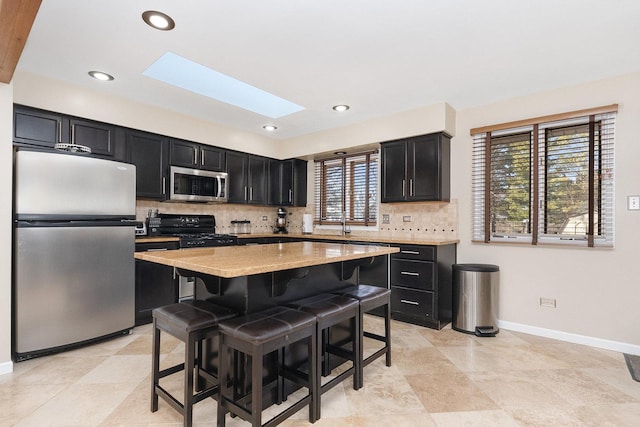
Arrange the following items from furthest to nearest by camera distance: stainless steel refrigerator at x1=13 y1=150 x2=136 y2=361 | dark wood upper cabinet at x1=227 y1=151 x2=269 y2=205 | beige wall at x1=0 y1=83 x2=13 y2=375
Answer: dark wood upper cabinet at x1=227 y1=151 x2=269 y2=205 < stainless steel refrigerator at x1=13 y1=150 x2=136 y2=361 < beige wall at x1=0 y1=83 x2=13 y2=375

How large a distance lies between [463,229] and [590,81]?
6.04 feet

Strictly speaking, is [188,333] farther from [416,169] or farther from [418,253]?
[416,169]

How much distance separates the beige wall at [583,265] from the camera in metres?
2.86

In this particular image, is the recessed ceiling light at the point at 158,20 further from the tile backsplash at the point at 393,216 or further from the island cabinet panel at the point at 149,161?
the tile backsplash at the point at 393,216

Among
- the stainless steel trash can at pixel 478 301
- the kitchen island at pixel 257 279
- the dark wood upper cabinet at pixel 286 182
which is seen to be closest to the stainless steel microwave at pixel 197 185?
the dark wood upper cabinet at pixel 286 182

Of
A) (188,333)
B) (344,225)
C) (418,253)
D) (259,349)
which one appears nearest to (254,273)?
(259,349)

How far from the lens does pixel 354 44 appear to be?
7.97ft

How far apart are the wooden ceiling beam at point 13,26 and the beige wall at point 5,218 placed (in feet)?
1.10

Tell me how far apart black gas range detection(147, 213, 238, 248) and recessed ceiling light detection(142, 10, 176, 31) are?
2189 mm

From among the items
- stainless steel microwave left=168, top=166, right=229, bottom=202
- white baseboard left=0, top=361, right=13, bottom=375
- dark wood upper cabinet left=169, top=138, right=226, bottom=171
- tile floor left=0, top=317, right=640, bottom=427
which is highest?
dark wood upper cabinet left=169, top=138, right=226, bottom=171

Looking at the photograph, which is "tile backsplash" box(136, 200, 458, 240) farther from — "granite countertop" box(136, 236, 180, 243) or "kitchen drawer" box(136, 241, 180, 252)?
"kitchen drawer" box(136, 241, 180, 252)

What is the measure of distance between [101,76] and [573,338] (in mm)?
5092

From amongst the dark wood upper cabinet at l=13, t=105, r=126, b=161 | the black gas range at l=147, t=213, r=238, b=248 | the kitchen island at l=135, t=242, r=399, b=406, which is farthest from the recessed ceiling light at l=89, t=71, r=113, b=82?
the kitchen island at l=135, t=242, r=399, b=406

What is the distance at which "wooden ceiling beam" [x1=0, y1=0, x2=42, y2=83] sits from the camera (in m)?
1.53
